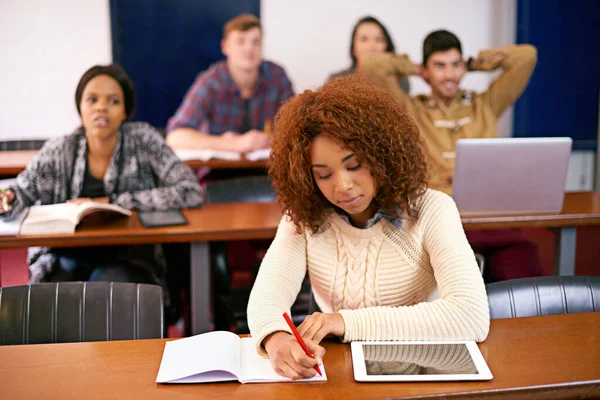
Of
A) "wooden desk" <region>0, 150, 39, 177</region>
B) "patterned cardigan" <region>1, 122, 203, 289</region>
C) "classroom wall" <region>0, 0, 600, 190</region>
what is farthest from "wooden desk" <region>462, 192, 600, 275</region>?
"classroom wall" <region>0, 0, 600, 190</region>

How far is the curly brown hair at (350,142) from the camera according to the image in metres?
1.51

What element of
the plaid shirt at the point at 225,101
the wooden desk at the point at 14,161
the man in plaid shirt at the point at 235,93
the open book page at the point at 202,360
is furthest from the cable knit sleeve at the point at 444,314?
the plaid shirt at the point at 225,101

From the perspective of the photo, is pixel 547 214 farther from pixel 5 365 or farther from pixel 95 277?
pixel 5 365

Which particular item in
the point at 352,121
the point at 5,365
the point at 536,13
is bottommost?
the point at 5,365

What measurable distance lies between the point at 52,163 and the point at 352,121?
1635mm

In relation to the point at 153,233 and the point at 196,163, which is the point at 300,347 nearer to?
the point at 153,233

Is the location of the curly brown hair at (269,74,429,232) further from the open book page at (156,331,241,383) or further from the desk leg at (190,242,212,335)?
the desk leg at (190,242,212,335)

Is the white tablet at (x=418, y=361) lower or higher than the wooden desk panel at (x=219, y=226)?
higher

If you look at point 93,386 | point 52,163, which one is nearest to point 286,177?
point 93,386

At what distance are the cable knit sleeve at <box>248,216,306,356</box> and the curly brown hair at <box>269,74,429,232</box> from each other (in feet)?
0.17

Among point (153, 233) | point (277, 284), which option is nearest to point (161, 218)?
point (153, 233)

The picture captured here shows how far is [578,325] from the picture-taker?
149cm

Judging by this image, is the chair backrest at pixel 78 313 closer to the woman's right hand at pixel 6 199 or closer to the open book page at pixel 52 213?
the open book page at pixel 52 213

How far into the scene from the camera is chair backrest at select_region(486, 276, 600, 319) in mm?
1613
